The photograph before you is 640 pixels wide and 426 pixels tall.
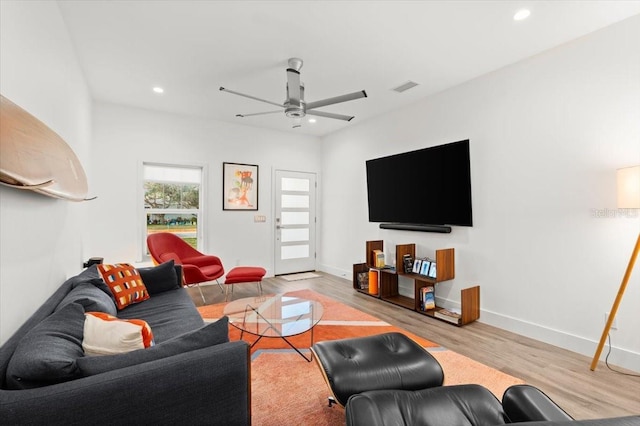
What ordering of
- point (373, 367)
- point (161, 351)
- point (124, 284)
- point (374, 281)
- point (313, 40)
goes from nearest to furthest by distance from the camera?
point (161, 351) < point (373, 367) < point (124, 284) < point (313, 40) < point (374, 281)

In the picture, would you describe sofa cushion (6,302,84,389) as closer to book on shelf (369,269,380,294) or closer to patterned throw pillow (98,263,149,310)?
patterned throw pillow (98,263,149,310)

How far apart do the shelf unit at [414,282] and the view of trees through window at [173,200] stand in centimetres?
293

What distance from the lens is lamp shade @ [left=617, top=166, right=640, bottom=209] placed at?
2295 mm

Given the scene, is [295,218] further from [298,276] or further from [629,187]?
[629,187]

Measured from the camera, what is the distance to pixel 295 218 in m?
6.29

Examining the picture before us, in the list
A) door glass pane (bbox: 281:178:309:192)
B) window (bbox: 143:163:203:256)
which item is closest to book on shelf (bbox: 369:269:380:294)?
door glass pane (bbox: 281:178:309:192)

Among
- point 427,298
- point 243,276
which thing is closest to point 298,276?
point 243,276

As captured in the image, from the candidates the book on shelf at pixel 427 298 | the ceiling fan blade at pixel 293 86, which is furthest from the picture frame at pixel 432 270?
the ceiling fan blade at pixel 293 86

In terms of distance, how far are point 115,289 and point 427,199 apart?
364 centimetres

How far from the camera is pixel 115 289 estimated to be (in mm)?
2639

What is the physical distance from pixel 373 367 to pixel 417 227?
2.87 m

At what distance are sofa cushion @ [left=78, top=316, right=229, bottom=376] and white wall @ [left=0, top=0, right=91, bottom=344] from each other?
62 centimetres

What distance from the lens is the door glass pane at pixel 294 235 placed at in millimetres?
6156

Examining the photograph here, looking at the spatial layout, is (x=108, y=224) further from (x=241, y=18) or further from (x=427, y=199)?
(x=427, y=199)
